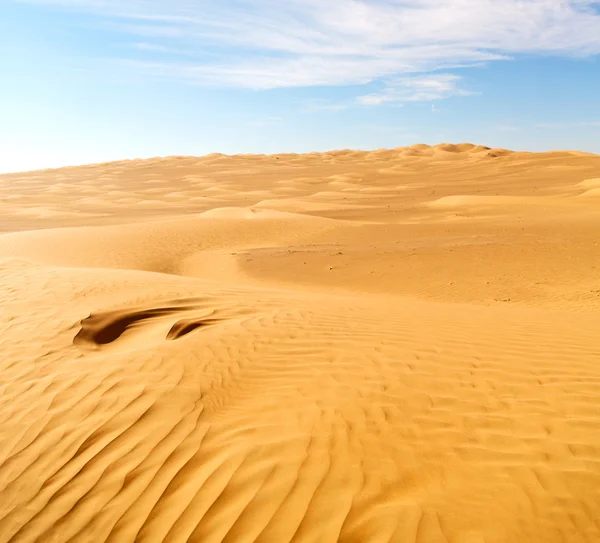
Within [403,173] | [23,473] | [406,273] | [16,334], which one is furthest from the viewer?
[403,173]

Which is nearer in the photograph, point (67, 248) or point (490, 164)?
point (67, 248)

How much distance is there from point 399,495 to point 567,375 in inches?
92.5

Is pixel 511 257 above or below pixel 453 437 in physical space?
below

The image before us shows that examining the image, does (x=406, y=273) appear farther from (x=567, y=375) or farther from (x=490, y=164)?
(x=490, y=164)

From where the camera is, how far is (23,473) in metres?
3.62

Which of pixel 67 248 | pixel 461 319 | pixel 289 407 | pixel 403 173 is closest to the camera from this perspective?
pixel 289 407

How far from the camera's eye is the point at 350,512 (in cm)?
300

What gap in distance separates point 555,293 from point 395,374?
23.2ft

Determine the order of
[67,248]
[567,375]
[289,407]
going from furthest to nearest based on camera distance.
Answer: [67,248] → [567,375] → [289,407]

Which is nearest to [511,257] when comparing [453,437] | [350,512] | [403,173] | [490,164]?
[453,437]

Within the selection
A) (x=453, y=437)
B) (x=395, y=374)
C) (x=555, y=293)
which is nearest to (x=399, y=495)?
(x=453, y=437)

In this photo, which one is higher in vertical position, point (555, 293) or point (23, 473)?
point (23, 473)

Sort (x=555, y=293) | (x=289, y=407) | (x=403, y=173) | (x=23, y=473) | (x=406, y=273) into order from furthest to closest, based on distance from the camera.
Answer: (x=403, y=173) → (x=406, y=273) → (x=555, y=293) → (x=289, y=407) → (x=23, y=473)

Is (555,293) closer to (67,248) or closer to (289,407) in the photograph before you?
(289,407)
